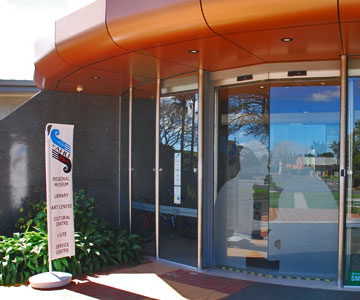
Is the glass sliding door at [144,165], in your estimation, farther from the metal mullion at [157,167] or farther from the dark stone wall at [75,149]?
the dark stone wall at [75,149]

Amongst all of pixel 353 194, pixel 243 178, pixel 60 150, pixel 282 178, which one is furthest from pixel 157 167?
pixel 353 194

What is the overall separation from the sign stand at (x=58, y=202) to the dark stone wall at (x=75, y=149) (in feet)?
6.30

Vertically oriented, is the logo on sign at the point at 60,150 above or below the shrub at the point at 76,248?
above

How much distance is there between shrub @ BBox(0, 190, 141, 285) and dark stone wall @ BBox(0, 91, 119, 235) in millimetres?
395

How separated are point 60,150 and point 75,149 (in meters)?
2.43

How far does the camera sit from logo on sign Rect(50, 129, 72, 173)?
222 inches

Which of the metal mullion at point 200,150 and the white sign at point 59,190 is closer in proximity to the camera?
the white sign at point 59,190

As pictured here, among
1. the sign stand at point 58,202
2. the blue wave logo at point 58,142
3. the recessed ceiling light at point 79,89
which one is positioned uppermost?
the recessed ceiling light at point 79,89

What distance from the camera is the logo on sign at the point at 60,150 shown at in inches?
222

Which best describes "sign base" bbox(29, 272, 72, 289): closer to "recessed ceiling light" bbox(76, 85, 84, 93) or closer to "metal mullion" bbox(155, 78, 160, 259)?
"metal mullion" bbox(155, 78, 160, 259)

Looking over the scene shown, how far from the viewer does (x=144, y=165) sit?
748cm

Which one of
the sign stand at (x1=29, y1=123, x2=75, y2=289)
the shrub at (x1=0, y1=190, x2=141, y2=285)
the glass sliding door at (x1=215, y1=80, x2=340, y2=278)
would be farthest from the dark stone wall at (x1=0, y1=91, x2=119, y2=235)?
the glass sliding door at (x1=215, y1=80, x2=340, y2=278)

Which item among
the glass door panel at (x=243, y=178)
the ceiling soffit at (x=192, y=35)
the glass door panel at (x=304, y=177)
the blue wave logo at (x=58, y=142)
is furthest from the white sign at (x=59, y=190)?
the glass door panel at (x=304, y=177)

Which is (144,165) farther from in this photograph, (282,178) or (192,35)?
(192,35)
